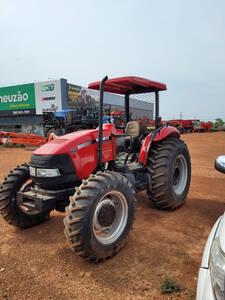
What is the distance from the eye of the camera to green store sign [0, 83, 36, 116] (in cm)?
2695

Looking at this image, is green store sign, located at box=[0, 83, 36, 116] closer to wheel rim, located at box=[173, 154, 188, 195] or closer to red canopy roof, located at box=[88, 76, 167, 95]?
red canopy roof, located at box=[88, 76, 167, 95]

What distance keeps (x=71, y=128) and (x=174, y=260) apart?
9.54 metres

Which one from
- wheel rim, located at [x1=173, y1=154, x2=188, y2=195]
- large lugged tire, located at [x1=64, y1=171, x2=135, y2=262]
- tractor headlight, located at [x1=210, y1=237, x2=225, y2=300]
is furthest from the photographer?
wheel rim, located at [x1=173, y1=154, x2=188, y2=195]

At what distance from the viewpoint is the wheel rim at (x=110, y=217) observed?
105 inches

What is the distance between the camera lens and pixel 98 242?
2498mm

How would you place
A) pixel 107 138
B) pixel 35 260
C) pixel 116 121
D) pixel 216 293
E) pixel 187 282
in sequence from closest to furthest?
pixel 216 293
pixel 187 282
pixel 35 260
pixel 107 138
pixel 116 121

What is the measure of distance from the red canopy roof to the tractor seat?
681mm

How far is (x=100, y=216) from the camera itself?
2.68m

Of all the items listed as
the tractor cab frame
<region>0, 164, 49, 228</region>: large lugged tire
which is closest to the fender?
the tractor cab frame

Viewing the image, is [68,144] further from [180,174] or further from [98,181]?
[180,174]

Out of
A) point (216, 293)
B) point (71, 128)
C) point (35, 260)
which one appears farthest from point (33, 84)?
point (216, 293)

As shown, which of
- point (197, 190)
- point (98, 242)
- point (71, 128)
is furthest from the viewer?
point (71, 128)

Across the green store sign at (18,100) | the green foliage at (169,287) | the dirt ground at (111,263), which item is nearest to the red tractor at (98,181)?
the dirt ground at (111,263)

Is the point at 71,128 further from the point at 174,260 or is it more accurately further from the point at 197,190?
the point at 174,260
